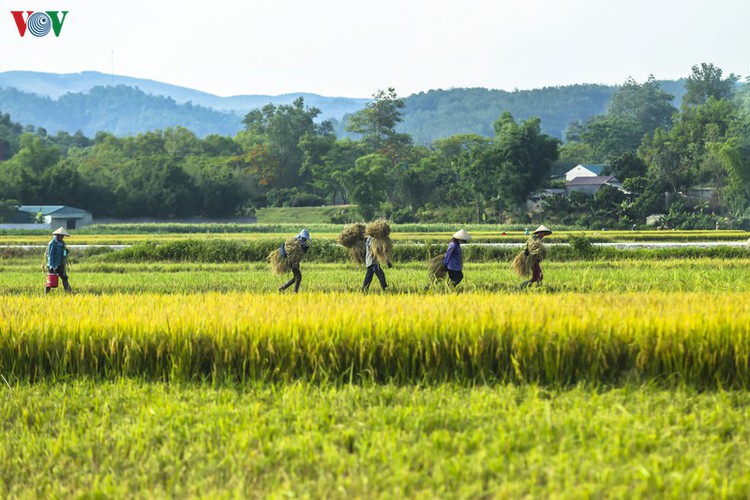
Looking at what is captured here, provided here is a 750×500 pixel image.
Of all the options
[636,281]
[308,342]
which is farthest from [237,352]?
[636,281]

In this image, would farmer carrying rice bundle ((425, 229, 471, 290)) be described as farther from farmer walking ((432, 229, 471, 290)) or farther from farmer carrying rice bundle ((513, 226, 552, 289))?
farmer carrying rice bundle ((513, 226, 552, 289))

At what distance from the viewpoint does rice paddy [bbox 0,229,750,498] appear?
4898mm

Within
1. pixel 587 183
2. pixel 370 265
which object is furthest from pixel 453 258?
pixel 587 183

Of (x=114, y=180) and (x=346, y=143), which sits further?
(x=346, y=143)

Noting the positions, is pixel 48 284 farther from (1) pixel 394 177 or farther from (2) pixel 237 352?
(1) pixel 394 177

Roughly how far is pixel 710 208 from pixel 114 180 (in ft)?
164

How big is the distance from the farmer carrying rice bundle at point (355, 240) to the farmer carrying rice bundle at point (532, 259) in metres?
2.83

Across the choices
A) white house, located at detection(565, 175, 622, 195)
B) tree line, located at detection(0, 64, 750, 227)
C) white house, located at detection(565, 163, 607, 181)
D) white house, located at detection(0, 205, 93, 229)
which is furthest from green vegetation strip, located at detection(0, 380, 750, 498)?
white house, located at detection(565, 163, 607, 181)

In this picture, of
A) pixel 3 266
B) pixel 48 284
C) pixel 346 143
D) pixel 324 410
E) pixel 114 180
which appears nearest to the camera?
pixel 324 410

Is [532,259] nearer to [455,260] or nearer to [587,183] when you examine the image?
[455,260]

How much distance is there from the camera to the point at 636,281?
1623 centimetres

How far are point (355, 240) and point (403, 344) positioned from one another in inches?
278

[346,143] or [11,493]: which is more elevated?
[346,143]

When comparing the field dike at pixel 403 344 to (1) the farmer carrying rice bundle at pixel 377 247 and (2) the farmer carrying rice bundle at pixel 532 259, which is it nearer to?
(1) the farmer carrying rice bundle at pixel 377 247
